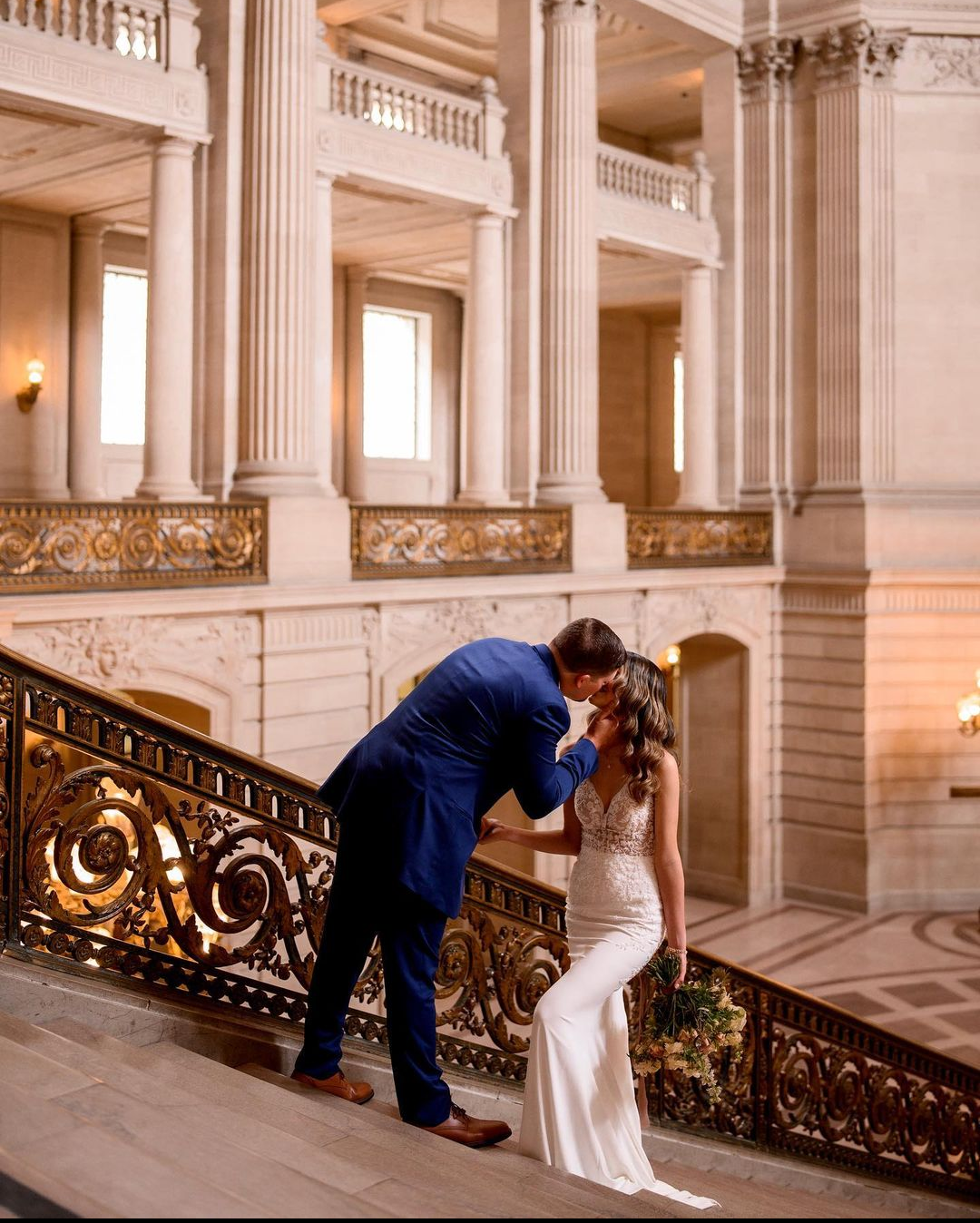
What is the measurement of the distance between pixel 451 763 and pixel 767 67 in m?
15.6

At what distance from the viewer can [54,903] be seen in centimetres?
393

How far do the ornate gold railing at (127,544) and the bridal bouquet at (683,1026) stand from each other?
5809 millimetres

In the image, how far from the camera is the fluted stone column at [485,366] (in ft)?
47.5

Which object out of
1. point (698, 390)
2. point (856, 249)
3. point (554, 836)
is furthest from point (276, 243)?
point (554, 836)

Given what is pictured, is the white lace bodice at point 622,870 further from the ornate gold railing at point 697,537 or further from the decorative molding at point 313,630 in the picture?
the ornate gold railing at point 697,537

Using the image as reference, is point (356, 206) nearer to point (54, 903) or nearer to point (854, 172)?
point (854, 172)

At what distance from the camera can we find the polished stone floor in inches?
484

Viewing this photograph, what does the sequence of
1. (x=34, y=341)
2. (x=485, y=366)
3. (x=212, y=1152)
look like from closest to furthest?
(x=212, y=1152) < (x=485, y=366) < (x=34, y=341)

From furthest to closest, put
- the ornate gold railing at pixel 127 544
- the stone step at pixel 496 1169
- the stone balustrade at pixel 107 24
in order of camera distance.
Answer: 1. the stone balustrade at pixel 107 24
2. the ornate gold railing at pixel 127 544
3. the stone step at pixel 496 1169

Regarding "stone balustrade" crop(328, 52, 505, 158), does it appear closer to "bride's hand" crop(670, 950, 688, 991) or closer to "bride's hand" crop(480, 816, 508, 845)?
"bride's hand" crop(480, 816, 508, 845)

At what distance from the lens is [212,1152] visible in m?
2.81

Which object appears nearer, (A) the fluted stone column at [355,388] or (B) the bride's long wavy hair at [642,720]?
(B) the bride's long wavy hair at [642,720]

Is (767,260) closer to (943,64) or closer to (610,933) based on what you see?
(943,64)

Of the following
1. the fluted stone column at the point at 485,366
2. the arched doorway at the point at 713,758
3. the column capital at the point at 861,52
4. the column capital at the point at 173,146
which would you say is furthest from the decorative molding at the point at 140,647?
the column capital at the point at 861,52
